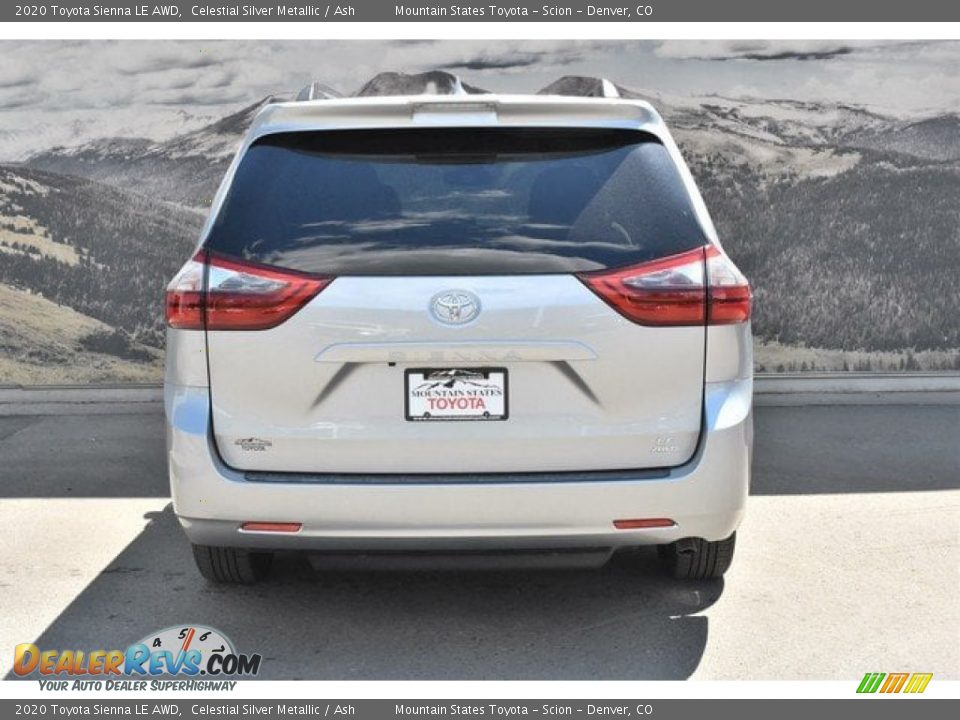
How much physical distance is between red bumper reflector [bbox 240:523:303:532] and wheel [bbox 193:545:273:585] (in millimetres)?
702

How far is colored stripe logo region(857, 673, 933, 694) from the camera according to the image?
4.42 meters

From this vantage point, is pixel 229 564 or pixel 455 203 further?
pixel 229 564

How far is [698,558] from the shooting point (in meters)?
5.27

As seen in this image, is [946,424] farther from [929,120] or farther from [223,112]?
[223,112]

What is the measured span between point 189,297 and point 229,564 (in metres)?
1.28

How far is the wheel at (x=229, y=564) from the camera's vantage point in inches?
205

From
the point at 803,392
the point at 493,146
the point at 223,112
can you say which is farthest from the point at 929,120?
the point at 493,146

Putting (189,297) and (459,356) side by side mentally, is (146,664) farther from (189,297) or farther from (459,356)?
(459,356)

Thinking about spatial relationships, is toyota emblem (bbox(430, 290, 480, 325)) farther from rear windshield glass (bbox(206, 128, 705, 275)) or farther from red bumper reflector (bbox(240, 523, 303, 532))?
red bumper reflector (bbox(240, 523, 303, 532))

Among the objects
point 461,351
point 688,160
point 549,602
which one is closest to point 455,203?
point 461,351

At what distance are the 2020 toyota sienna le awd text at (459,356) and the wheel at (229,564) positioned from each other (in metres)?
0.64

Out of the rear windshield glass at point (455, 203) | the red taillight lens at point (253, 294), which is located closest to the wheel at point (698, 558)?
the rear windshield glass at point (455, 203)

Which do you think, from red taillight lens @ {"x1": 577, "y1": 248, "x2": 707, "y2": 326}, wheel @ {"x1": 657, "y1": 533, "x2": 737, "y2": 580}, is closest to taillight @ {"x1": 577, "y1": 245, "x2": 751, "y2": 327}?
red taillight lens @ {"x1": 577, "y1": 248, "x2": 707, "y2": 326}

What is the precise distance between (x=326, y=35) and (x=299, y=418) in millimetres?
5508
